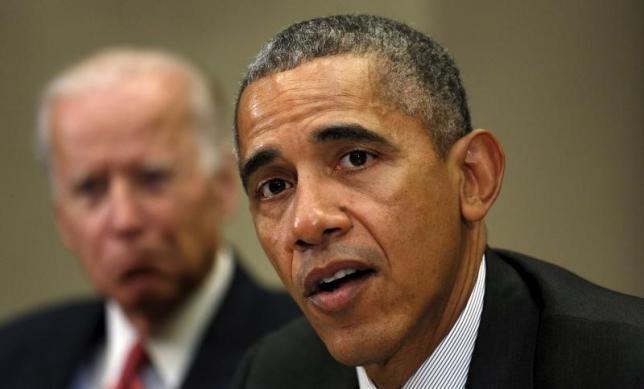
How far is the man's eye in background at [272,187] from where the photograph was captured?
1.77m

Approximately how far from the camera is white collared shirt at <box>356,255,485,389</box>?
71.2 inches

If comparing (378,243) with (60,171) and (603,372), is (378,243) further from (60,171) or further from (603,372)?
(60,171)

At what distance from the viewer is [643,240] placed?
2.62 metres

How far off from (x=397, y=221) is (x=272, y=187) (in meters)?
0.24

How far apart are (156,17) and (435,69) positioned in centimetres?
264

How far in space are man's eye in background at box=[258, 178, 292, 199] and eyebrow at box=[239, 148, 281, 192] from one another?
0.03 m

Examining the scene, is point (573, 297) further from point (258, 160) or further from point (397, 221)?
point (258, 160)

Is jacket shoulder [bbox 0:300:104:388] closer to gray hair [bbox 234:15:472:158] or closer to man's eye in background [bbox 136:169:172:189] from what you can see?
man's eye in background [bbox 136:169:172:189]

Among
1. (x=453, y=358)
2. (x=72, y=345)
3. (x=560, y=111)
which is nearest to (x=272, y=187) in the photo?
(x=453, y=358)

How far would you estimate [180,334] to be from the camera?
311cm

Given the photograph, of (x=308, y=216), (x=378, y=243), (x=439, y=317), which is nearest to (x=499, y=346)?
(x=439, y=317)

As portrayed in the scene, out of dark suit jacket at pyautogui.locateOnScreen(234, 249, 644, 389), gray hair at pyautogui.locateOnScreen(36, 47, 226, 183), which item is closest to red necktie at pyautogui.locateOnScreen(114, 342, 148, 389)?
gray hair at pyautogui.locateOnScreen(36, 47, 226, 183)

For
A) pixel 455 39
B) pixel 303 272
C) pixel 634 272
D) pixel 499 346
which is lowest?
pixel 634 272

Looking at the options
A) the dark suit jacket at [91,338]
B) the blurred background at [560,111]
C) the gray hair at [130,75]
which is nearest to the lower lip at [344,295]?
the blurred background at [560,111]
